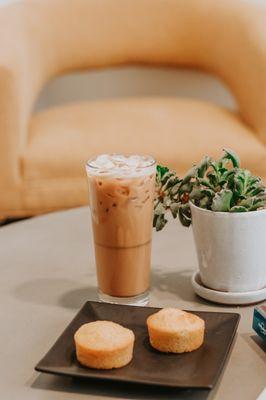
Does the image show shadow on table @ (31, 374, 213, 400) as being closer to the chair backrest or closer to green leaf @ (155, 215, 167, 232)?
green leaf @ (155, 215, 167, 232)

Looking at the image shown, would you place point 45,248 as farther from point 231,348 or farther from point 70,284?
point 231,348

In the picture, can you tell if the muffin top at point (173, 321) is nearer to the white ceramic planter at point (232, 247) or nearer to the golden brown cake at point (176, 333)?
the golden brown cake at point (176, 333)

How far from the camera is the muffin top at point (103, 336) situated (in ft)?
2.96

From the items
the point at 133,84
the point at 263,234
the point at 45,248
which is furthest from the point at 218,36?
the point at 263,234

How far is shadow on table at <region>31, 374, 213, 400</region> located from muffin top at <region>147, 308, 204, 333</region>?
0.29ft

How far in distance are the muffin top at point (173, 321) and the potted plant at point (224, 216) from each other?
154 mm

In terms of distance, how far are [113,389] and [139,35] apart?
200 cm

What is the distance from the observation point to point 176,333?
36.5 inches

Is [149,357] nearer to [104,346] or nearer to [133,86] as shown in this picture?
[104,346]

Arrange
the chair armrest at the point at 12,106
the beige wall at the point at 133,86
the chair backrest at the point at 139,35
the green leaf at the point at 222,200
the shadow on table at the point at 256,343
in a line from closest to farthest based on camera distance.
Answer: the shadow on table at the point at 256,343
the green leaf at the point at 222,200
the chair armrest at the point at 12,106
the chair backrest at the point at 139,35
the beige wall at the point at 133,86

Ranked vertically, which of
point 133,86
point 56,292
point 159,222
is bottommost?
point 133,86

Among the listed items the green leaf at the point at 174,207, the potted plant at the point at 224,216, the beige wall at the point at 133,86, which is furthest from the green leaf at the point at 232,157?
the beige wall at the point at 133,86

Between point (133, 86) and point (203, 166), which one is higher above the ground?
point (203, 166)

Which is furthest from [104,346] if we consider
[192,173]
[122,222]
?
[192,173]
